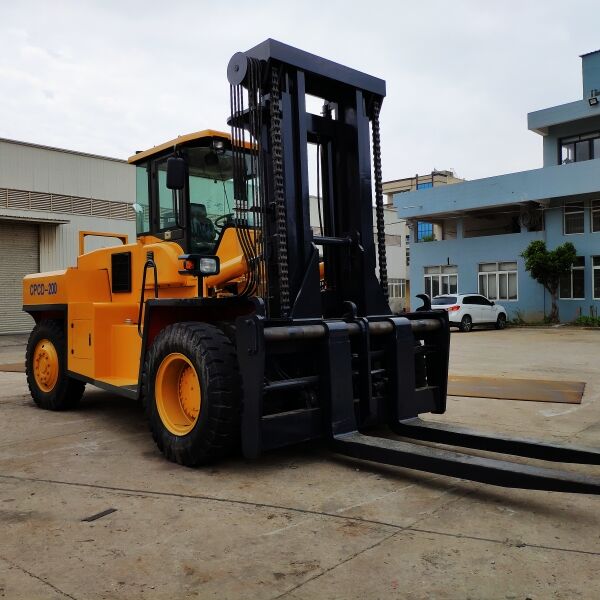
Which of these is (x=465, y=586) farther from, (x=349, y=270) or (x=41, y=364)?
(x=41, y=364)

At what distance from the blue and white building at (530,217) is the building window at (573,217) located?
0.13 feet

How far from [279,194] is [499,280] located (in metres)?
25.9

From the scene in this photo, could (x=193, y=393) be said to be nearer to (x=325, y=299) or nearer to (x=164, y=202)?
(x=325, y=299)

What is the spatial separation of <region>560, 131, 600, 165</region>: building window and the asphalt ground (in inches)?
991

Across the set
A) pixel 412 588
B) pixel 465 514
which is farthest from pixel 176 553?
pixel 465 514

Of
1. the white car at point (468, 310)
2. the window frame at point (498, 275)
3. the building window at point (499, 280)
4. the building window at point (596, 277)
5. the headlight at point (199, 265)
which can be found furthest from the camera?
the building window at point (499, 280)

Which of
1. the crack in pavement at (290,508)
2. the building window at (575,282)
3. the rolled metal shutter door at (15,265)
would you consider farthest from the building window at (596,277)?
the crack in pavement at (290,508)

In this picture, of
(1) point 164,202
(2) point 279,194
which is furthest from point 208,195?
(2) point 279,194

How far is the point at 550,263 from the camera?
2552cm

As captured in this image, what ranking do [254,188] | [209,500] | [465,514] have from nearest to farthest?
[465,514] < [209,500] < [254,188]

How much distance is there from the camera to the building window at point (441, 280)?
3095 centimetres

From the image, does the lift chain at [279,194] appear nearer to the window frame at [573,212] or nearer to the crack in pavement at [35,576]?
the crack in pavement at [35,576]

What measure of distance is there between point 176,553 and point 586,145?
28.9 metres

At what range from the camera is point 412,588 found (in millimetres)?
2857
